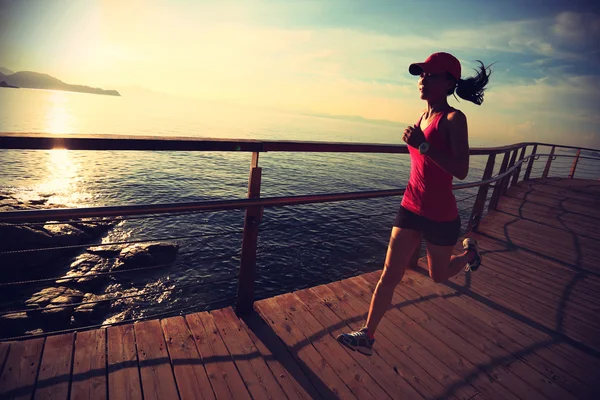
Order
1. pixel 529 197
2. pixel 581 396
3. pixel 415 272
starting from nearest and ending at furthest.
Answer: pixel 581 396 < pixel 415 272 < pixel 529 197

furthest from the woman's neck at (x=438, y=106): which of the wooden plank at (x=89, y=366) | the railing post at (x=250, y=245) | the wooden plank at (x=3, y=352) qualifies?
the wooden plank at (x=3, y=352)

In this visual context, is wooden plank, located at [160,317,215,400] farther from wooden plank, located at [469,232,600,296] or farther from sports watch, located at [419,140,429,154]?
wooden plank, located at [469,232,600,296]

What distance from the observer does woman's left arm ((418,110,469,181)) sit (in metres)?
2.00

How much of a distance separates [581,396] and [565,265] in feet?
11.2

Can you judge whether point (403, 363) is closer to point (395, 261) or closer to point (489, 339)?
point (395, 261)

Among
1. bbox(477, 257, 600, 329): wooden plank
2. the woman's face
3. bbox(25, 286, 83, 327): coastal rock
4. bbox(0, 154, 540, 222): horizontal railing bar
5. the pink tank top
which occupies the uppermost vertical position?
the woman's face

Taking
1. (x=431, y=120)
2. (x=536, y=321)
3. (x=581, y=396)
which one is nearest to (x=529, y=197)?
(x=536, y=321)

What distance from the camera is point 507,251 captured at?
5336mm

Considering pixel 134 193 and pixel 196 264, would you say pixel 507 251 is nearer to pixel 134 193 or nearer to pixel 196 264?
pixel 196 264

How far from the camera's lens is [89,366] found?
214 centimetres

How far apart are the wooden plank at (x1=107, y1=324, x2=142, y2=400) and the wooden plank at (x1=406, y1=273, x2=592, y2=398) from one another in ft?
9.92

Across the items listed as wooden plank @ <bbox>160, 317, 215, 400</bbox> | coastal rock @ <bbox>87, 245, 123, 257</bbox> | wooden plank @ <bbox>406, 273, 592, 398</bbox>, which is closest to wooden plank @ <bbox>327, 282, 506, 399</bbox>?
wooden plank @ <bbox>406, 273, 592, 398</bbox>

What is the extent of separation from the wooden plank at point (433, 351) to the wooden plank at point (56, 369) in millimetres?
2401

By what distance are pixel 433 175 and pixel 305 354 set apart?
1.77 metres
